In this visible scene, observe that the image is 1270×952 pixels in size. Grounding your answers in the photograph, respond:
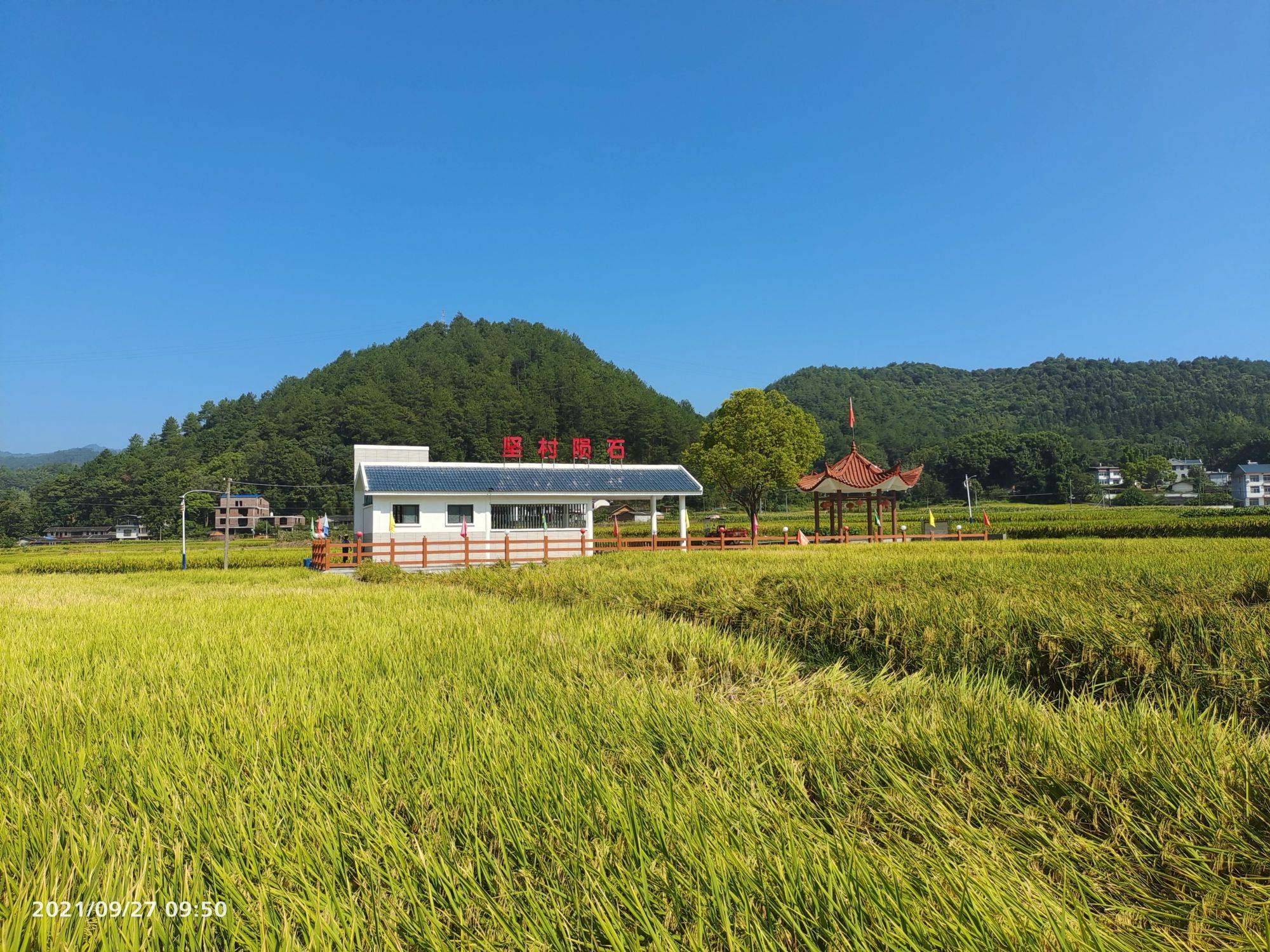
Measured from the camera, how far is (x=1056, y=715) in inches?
115

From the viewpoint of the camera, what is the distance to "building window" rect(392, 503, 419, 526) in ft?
81.3

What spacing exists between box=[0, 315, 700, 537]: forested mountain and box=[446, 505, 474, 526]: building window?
47055 mm

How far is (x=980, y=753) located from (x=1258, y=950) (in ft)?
3.88

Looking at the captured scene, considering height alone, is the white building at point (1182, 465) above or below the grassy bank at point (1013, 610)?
above

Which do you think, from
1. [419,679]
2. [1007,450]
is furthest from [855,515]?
[419,679]

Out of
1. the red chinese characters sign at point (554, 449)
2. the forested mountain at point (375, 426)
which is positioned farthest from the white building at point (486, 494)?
the forested mountain at point (375, 426)

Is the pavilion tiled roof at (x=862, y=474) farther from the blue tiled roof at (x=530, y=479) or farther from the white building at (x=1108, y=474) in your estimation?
the white building at (x=1108, y=474)

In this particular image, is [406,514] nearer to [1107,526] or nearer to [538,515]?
[538,515]

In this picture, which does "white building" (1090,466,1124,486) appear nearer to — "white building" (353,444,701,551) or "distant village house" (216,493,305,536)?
"white building" (353,444,701,551)

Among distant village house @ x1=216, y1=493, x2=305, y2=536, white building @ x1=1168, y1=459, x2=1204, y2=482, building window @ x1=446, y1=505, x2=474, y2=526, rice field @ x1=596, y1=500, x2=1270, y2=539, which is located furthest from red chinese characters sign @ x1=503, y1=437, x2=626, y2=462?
white building @ x1=1168, y1=459, x2=1204, y2=482

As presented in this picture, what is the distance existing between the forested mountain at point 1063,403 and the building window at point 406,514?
67.8 m

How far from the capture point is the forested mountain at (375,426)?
237 ft
